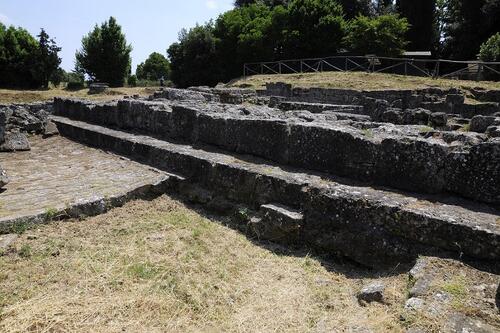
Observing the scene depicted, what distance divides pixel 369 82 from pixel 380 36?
10.1 m

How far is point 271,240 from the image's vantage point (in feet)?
16.9

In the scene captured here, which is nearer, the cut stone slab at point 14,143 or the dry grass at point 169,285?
the dry grass at point 169,285

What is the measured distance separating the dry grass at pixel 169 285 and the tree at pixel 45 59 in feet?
107

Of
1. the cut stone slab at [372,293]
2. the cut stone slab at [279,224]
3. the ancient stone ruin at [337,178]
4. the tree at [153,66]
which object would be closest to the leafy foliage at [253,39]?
the tree at [153,66]

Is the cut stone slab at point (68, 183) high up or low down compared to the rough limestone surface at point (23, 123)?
Result: down

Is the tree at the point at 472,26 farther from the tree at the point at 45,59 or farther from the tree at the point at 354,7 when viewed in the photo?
the tree at the point at 45,59

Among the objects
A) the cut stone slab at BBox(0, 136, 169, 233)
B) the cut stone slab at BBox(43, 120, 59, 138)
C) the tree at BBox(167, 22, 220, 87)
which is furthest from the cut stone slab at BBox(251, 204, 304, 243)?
the tree at BBox(167, 22, 220, 87)

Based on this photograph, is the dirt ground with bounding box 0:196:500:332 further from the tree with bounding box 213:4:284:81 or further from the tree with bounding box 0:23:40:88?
the tree with bounding box 0:23:40:88

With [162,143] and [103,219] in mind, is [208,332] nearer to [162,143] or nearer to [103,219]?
[103,219]

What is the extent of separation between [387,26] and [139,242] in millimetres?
29124

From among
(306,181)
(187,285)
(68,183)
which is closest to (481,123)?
(306,181)

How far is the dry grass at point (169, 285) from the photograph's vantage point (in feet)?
11.3

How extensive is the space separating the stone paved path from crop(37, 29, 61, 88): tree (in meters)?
27.0

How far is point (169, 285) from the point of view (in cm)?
398
